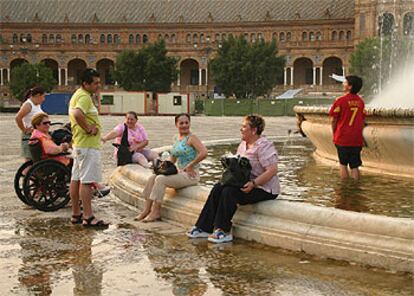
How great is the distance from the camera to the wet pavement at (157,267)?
5148 mm

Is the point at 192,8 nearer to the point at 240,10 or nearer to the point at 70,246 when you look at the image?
the point at 240,10

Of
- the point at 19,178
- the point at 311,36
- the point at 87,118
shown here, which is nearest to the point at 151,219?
the point at 87,118

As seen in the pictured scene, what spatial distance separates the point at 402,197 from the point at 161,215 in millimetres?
2612

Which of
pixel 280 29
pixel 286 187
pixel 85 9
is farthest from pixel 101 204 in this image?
pixel 85 9

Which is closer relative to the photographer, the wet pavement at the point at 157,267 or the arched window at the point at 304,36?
the wet pavement at the point at 157,267

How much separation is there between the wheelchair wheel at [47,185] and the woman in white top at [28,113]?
929 millimetres

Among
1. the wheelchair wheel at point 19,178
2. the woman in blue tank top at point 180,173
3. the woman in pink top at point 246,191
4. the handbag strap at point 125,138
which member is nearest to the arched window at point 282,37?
the handbag strap at point 125,138

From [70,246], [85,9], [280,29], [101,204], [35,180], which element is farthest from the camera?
[85,9]

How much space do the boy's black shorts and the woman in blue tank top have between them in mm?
2016

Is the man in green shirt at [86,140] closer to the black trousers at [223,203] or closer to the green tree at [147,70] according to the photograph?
the black trousers at [223,203]

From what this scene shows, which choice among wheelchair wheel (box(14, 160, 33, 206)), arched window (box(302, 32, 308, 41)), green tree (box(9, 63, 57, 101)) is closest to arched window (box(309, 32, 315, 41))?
arched window (box(302, 32, 308, 41))

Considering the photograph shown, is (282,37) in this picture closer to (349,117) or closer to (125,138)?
(125,138)

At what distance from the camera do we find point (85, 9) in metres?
96.7

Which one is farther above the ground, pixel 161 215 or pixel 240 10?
→ pixel 240 10
